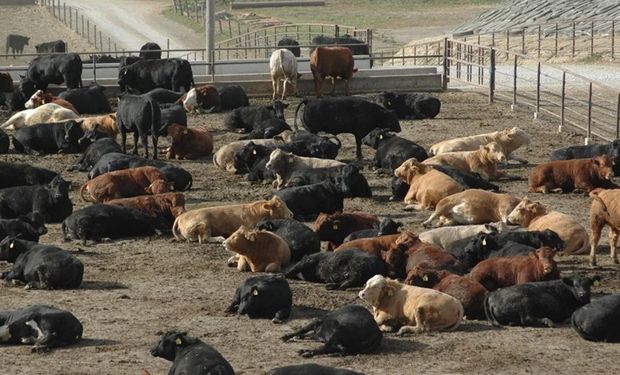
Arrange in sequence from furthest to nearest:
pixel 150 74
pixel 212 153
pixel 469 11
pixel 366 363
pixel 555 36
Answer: pixel 469 11 < pixel 555 36 < pixel 150 74 < pixel 212 153 < pixel 366 363

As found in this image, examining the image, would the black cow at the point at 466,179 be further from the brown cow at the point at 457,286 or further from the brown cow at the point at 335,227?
the brown cow at the point at 457,286

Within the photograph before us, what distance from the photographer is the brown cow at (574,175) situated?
19.0 m

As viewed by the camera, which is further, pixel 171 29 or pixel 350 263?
pixel 171 29

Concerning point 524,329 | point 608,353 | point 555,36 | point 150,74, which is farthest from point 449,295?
point 555,36

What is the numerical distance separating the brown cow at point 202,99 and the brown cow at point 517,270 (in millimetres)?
13731

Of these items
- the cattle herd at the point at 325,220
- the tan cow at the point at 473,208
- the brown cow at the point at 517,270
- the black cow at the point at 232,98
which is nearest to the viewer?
the cattle herd at the point at 325,220

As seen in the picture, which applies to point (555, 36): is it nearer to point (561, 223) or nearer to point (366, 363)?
point (561, 223)

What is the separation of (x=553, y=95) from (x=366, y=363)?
1805 cm

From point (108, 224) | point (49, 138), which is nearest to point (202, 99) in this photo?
point (49, 138)

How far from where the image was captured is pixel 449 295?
13148 mm

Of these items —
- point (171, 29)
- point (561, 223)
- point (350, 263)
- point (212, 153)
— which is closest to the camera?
point (350, 263)

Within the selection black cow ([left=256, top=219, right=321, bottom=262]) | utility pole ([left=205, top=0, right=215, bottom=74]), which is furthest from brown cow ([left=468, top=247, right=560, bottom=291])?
utility pole ([left=205, top=0, right=215, bottom=74])

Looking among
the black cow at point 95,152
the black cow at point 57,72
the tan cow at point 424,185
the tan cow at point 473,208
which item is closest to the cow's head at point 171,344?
the tan cow at point 473,208

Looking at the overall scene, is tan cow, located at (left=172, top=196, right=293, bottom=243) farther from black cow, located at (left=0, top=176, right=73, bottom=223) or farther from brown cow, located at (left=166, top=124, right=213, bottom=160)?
brown cow, located at (left=166, top=124, right=213, bottom=160)
